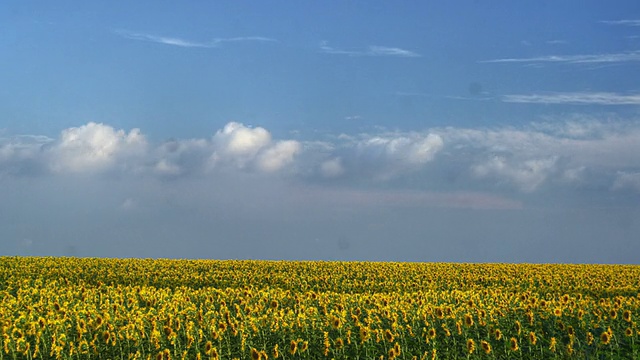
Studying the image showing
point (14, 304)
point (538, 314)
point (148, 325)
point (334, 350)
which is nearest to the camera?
point (334, 350)

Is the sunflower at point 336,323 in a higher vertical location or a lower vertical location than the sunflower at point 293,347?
higher

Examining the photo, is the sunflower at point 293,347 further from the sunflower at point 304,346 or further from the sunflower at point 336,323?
the sunflower at point 336,323

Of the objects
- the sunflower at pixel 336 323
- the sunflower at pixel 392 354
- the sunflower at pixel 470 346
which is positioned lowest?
the sunflower at pixel 392 354

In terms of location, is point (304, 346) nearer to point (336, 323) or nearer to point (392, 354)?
point (336, 323)

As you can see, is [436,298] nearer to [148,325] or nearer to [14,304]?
[148,325]

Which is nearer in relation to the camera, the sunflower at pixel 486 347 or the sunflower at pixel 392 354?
the sunflower at pixel 392 354

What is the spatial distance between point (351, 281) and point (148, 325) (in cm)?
1243

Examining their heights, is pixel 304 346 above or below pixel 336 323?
below

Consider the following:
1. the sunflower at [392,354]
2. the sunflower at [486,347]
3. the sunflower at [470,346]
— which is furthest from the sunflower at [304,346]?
the sunflower at [486,347]

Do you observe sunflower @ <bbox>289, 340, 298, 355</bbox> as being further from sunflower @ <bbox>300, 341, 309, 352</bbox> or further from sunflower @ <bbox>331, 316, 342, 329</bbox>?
sunflower @ <bbox>331, 316, 342, 329</bbox>

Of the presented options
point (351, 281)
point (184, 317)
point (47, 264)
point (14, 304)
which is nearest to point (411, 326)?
point (184, 317)

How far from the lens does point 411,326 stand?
13734 mm

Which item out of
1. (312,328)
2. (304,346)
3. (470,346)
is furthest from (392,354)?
(312,328)

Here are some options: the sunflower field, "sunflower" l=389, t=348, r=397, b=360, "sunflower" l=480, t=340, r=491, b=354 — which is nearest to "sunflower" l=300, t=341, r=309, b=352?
the sunflower field
